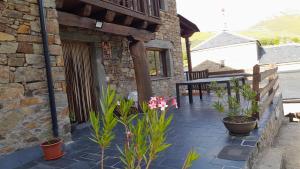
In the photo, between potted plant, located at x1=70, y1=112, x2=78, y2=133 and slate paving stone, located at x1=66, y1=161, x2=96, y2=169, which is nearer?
slate paving stone, located at x1=66, y1=161, x2=96, y2=169

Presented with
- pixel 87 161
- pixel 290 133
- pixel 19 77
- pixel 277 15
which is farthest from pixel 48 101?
pixel 277 15

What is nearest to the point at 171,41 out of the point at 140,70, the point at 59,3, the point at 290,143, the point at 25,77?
the point at 140,70

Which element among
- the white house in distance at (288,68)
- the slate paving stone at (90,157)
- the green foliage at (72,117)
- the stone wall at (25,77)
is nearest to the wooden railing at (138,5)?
the stone wall at (25,77)

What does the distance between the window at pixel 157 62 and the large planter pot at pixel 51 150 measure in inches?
198

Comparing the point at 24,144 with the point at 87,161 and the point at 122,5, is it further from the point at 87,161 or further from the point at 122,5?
the point at 122,5

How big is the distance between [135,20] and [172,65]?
3.50 meters

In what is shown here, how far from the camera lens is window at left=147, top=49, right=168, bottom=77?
8.08 meters

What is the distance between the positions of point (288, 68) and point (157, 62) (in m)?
18.1

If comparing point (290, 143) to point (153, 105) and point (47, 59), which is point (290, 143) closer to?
point (153, 105)

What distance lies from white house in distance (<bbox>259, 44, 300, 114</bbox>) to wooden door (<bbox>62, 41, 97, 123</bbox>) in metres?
12.0

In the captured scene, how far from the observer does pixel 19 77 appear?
3.21m

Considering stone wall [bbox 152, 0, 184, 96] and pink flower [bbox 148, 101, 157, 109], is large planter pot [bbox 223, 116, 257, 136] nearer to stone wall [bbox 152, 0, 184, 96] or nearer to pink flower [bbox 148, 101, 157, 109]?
pink flower [bbox 148, 101, 157, 109]

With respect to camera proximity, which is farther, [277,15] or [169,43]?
[277,15]

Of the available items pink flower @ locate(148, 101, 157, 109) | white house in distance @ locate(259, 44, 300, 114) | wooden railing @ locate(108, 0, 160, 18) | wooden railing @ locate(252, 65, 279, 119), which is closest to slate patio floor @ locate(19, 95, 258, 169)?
wooden railing @ locate(252, 65, 279, 119)
